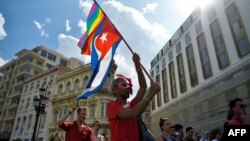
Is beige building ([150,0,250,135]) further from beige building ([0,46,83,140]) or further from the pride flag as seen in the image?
beige building ([0,46,83,140])

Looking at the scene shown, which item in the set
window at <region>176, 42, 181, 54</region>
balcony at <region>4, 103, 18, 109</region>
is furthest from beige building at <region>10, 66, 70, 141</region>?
window at <region>176, 42, 181, 54</region>

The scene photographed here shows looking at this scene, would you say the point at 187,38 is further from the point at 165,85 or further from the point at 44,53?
the point at 44,53

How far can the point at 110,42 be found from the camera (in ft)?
12.6

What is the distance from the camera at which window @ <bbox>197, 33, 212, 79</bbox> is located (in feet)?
79.6

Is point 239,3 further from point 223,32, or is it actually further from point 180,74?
point 180,74

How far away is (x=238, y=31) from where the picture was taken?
2002 cm

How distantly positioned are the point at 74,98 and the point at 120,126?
86.4ft

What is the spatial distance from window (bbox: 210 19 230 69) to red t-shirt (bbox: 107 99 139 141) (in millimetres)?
21619

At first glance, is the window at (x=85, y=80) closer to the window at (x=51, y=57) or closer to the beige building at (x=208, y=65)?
the beige building at (x=208, y=65)

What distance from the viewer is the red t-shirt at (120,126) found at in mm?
2170

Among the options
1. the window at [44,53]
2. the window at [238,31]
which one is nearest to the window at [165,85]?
the window at [238,31]

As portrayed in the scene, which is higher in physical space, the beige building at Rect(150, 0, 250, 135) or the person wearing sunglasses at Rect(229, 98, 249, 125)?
the beige building at Rect(150, 0, 250, 135)

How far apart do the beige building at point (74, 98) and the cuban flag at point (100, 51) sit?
820 inches

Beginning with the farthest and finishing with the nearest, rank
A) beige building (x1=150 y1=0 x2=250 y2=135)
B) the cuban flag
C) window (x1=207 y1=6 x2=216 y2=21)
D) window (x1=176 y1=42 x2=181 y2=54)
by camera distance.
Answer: window (x1=176 y1=42 x2=181 y2=54), window (x1=207 y1=6 x2=216 y2=21), beige building (x1=150 y1=0 x2=250 y2=135), the cuban flag
